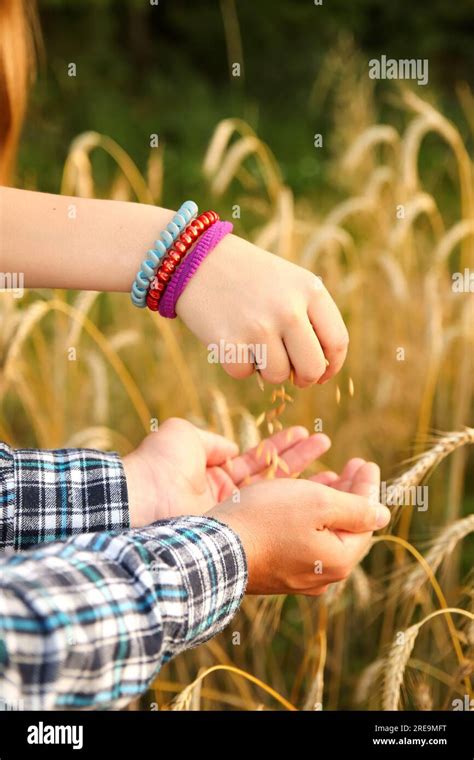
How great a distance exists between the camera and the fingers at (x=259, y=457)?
0.96m

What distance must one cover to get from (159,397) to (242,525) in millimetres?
605

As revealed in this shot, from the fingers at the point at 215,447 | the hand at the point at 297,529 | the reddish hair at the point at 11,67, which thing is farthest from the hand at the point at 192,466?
the reddish hair at the point at 11,67

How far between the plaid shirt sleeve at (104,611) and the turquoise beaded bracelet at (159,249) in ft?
Result: 0.60

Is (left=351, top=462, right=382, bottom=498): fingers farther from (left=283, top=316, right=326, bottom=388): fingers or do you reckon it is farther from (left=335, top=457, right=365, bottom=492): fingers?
(left=283, top=316, right=326, bottom=388): fingers

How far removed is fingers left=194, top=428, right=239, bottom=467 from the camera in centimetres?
95

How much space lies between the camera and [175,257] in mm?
707

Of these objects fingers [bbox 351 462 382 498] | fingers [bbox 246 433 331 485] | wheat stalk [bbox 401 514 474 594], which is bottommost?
wheat stalk [bbox 401 514 474 594]

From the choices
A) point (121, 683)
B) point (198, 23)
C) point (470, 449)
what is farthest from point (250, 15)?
point (121, 683)

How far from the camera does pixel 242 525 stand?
72 cm

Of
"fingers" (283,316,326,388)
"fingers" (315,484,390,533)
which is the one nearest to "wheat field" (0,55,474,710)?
"fingers" (315,484,390,533)

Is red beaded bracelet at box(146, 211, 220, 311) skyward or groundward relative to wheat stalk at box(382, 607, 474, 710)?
skyward

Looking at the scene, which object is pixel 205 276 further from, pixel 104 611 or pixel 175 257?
pixel 104 611

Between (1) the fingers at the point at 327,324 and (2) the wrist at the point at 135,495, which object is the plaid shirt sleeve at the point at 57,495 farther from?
(1) the fingers at the point at 327,324

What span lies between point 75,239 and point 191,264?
94 mm
